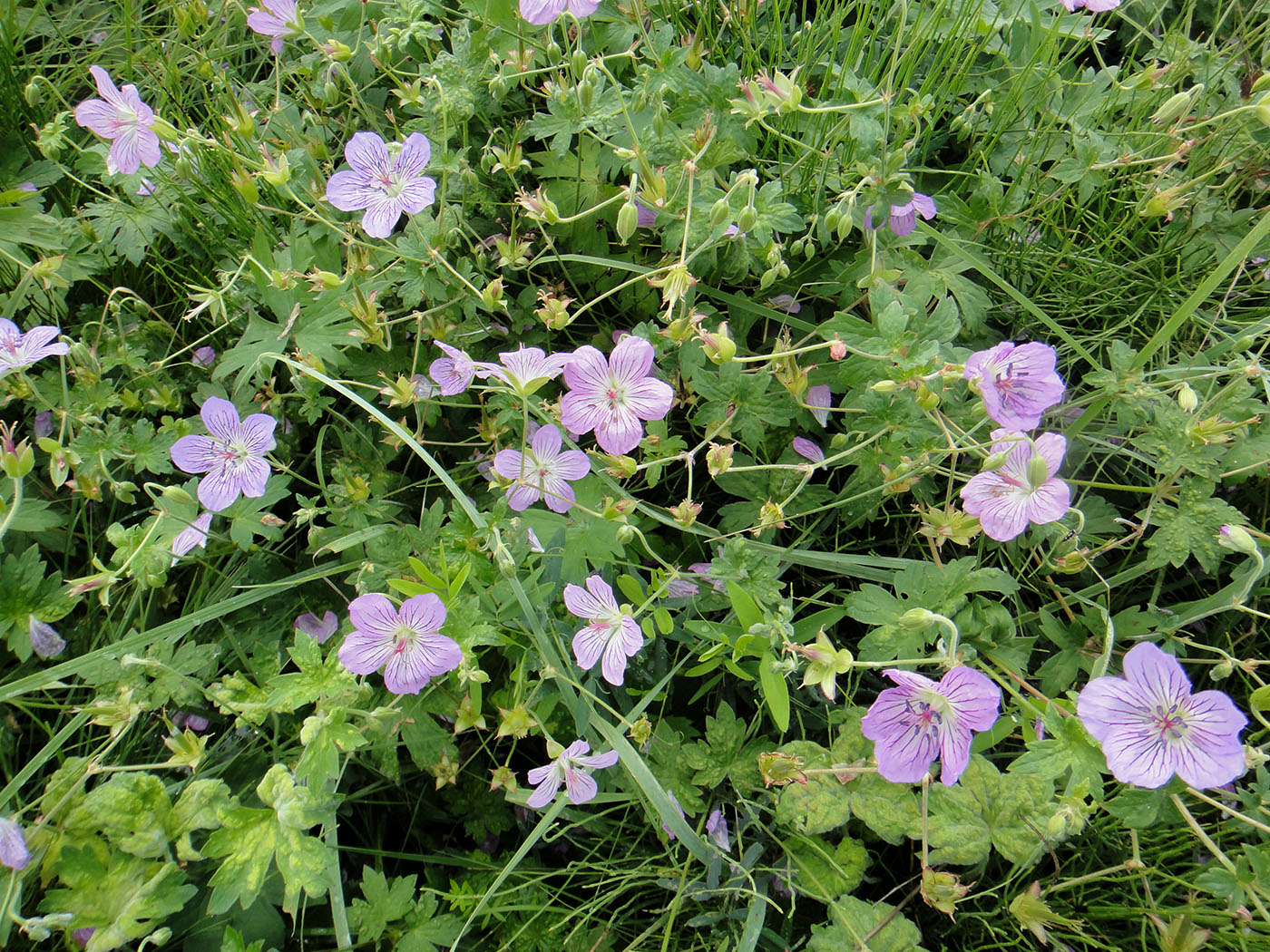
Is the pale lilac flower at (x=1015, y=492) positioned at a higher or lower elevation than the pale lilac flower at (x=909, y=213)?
lower

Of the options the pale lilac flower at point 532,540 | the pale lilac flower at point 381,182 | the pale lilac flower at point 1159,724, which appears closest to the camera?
the pale lilac flower at point 1159,724

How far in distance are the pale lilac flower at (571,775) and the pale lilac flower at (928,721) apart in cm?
46

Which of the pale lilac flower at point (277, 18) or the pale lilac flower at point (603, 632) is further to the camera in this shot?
the pale lilac flower at point (277, 18)

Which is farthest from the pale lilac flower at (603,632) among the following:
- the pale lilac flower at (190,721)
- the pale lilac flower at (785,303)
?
the pale lilac flower at (190,721)

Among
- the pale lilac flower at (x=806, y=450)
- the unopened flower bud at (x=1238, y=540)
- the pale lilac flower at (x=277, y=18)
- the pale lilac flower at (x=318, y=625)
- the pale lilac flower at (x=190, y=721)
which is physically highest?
the pale lilac flower at (x=277, y=18)

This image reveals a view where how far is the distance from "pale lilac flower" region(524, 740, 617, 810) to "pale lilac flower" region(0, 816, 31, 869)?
822 mm

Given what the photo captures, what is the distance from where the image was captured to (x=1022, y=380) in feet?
4.72

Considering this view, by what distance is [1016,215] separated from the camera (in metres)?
1.82

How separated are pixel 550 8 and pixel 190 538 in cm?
129

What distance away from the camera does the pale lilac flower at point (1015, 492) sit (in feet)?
4.46

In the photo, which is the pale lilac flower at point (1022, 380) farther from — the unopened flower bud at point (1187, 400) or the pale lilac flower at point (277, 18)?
the pale lilac flower at point (277, 18)

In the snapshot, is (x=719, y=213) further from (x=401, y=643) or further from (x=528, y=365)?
(x=401, y=643)

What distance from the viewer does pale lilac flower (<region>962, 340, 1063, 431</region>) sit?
4.66 feet

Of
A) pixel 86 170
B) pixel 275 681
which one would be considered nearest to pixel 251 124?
pixel 86 170
